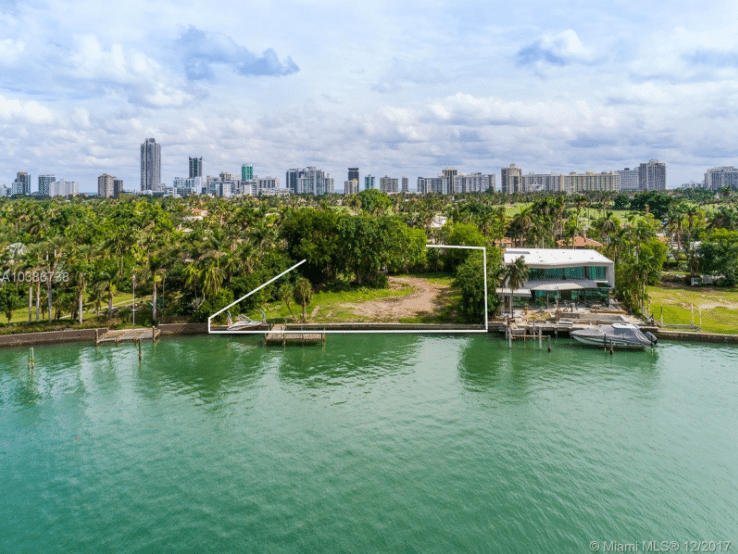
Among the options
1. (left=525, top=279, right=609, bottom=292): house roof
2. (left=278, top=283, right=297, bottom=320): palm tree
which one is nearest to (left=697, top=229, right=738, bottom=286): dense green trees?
(left=525, top=279, right=609, bottom=292): house roof

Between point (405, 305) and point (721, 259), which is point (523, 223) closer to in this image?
point (721, 259)

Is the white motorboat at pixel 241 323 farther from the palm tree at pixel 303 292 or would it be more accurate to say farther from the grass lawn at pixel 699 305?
the grass lawn at pixel 699 305

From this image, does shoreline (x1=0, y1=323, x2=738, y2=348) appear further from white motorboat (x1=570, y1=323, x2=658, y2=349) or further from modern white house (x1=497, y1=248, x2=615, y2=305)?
modern white house (x1=497, y1=248, x2=615, y2=305)

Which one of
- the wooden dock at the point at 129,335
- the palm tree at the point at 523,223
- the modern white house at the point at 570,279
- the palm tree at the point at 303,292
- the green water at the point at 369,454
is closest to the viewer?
the green water at the point at 369,454

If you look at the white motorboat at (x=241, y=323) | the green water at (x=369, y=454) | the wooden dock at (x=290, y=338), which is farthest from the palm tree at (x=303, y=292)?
the green water at (x=369, y=454)

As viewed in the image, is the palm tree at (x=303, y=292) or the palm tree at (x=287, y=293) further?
the palm tree at (x=287, y=293)

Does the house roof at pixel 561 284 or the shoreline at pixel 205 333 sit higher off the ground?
the house roof at pixel 561 284

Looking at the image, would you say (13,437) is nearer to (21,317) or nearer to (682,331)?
(21,317)

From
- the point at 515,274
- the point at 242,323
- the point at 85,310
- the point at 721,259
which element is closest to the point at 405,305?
the point at 515,274

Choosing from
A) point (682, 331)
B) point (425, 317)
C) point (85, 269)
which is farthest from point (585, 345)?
point (85, 269)
